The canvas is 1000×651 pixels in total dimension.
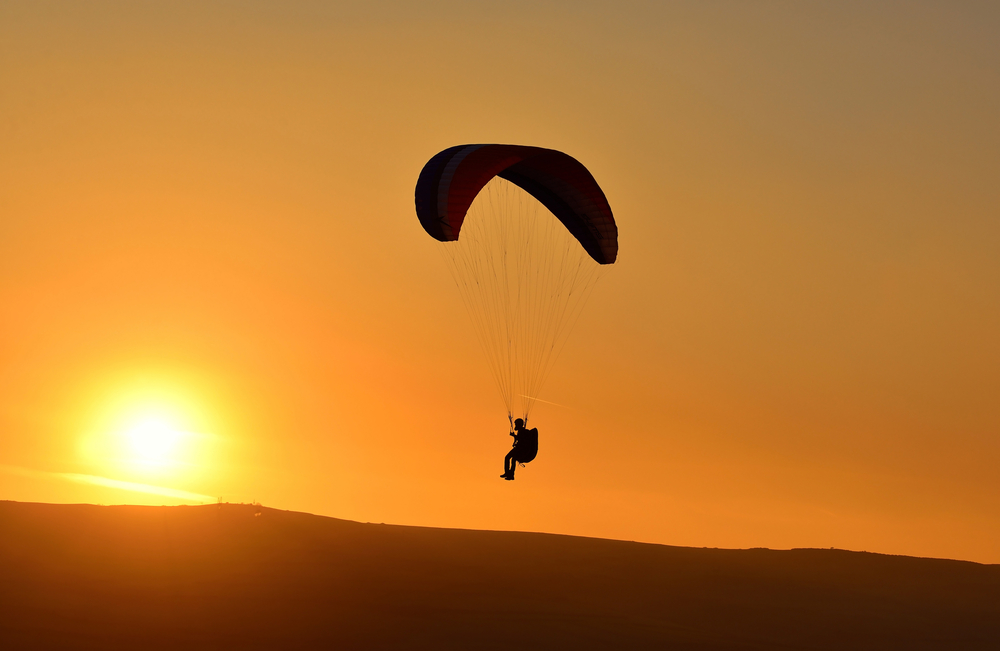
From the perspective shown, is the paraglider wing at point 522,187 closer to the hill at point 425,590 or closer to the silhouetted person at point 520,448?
the silhouetted person at point 520,448

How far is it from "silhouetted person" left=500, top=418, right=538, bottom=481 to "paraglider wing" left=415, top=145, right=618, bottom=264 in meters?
5.12

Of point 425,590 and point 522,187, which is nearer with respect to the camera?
point 522,187

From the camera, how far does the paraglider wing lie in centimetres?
2888

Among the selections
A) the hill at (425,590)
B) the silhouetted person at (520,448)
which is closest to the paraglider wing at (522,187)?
the silhouetted person at (520,448)

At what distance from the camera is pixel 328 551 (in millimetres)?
36844

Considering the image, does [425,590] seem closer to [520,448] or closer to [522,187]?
[520,448]

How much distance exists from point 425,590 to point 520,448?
7.38 meters

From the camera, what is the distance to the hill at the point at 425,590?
1171 inches

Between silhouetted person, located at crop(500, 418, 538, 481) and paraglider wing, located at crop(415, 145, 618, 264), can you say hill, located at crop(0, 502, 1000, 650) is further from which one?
paraglider wing, located at crop(415, 145, 618, 264)

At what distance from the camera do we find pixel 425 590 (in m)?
33.6

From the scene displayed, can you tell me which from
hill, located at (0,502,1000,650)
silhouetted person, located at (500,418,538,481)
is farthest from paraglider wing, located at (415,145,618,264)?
hill, located at (0,502,1000,650)

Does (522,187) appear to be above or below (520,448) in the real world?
above

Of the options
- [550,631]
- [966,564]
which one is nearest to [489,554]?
[550,631]

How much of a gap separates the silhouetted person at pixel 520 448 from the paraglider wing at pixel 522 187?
202 inches
